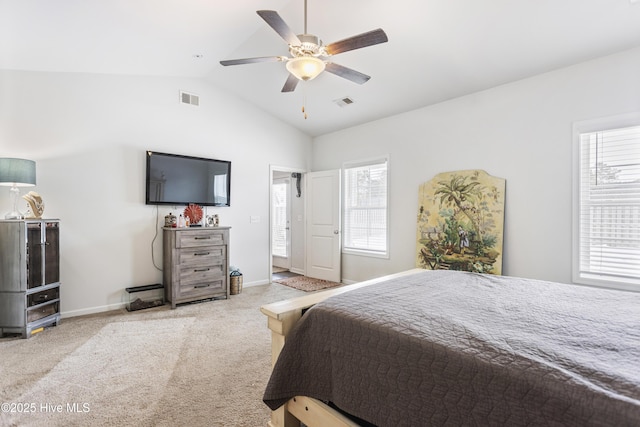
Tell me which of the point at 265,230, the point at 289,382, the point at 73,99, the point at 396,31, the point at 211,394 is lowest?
the point at 211,394

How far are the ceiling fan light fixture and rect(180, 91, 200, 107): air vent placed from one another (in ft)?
8.57

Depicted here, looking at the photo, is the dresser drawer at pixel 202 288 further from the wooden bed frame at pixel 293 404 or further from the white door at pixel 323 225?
the wooden bed frame at pixel 293 404

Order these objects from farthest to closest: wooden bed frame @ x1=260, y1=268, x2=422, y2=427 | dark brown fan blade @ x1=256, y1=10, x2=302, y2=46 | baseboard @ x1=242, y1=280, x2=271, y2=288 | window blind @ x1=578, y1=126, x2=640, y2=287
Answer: baseboard @ x1=242, y1=280, x2=271, y2=288 < window blind @ x1=578, y1=126, x2=640, y2=287 < dark brown fan blade @ x1=256, y1=10, x2=302, y2=46 < wooden bed frame @ x1=260, y1=268, x2=422, y2=427

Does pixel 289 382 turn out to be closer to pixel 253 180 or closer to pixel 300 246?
pixel 253 180

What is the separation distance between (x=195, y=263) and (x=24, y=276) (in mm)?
1629

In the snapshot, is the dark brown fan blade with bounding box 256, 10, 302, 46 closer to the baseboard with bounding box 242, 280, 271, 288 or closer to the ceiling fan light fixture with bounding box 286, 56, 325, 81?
the ceiling fan light fixture with bounding box 286, 56, 325, 81

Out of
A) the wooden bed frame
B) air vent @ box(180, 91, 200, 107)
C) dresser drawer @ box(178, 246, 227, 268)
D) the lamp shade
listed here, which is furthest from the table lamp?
the wooden bed frame

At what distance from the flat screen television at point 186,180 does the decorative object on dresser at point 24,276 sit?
1.21 m

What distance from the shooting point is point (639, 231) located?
2771mm

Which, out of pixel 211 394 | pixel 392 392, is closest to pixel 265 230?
pixel 211 394

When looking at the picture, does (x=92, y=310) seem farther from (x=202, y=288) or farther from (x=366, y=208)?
(x=366, y=208)

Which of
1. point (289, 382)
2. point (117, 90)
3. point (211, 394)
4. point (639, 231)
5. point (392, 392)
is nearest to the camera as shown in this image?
point (392, 392)

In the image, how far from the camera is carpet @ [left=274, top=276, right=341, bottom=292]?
504 centimetres

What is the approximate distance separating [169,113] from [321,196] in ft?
8.90
